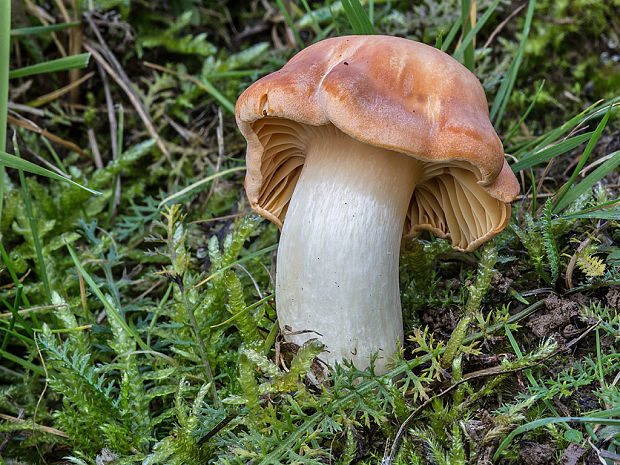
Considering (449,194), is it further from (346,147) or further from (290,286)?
(290,286)

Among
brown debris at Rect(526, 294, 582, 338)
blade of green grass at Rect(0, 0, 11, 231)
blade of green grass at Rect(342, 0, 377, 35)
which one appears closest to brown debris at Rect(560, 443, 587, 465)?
brown debris at Rect(526, 294, 582, 338)

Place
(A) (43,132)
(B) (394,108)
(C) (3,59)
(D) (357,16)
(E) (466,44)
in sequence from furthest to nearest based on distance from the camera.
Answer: (A) (43,132) → (E) (466,44) → (D) (357,16) → (C) (3,59) → (B) (394,108)

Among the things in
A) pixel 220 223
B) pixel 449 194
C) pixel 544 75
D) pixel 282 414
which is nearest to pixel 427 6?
pixel 544 75

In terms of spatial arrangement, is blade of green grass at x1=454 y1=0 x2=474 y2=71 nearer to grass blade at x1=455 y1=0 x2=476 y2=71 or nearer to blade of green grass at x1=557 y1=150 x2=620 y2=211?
grass blade at x1=455 y1=0 x2=476 y2=71

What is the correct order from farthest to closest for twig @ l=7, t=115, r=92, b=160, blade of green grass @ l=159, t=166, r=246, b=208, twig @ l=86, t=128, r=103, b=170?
twig @ l=86, t=128, r=103, b=170
twig @ l=7, t=115, r=92, b=160
blade of green grass @ l=159, t=166, r=246, b=208

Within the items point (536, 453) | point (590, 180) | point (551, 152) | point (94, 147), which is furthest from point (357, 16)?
point (536, 453)

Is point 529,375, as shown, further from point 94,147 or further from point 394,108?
point 94,147

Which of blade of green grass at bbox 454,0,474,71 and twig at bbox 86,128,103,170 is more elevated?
blade of green grass at bbox 454,0,474,71
